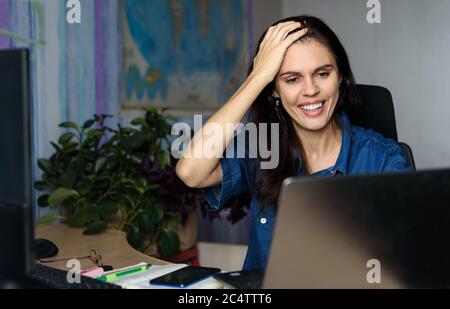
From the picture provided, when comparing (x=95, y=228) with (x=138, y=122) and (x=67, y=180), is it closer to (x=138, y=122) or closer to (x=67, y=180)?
(x=67, y=180)

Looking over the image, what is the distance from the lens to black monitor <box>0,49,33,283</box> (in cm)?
82

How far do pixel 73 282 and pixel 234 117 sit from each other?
23.8 inches

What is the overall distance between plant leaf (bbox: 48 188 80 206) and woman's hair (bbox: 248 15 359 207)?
2.68 ft

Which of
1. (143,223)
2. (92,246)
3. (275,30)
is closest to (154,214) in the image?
(143,223)

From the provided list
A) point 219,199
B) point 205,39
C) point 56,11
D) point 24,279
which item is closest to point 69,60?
point 56,11

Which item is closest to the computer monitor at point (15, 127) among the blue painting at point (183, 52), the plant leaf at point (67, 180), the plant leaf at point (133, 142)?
the plant leaf at point (67, 180)

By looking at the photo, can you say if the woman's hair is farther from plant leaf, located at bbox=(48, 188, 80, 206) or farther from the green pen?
plant leaf, located at bbox=(48, 188, 80, 206)

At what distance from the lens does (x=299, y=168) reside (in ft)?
5.32

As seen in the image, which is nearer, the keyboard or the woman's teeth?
the keyboard

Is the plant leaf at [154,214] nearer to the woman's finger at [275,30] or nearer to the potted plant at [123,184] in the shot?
the potted plant at [123,184]

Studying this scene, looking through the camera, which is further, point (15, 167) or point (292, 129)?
point (292, 129)

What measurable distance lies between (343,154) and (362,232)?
753 millimetres

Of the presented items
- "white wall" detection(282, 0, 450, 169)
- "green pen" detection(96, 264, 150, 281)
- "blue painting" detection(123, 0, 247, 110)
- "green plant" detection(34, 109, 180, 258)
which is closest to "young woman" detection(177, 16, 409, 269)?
"green pen" detection(96, 264, 150, 281)

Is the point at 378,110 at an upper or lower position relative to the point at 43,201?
upper
